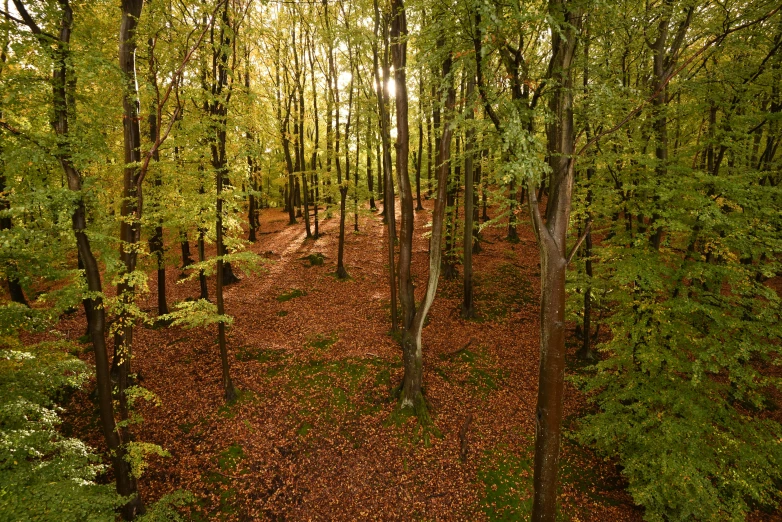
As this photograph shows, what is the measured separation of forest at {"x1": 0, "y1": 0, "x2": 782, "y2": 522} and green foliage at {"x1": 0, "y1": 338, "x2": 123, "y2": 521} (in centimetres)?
4

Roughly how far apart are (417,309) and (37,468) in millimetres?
7669

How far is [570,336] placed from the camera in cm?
1405

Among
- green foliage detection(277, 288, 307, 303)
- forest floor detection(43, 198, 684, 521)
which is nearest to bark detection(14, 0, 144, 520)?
forest floor detection(43, 198, 684, 521)

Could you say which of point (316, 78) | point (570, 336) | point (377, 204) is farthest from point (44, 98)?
point (377, 204)

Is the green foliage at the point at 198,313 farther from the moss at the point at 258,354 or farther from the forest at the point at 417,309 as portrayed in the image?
the moss at the point at 258,354

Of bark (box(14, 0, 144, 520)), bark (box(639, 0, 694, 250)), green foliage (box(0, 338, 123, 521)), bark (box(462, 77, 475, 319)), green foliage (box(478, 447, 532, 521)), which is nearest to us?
green foliage (box(0, 338, 123, 521))

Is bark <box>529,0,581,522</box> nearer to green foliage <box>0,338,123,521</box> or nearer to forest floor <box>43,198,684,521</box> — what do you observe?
forest floor <box>43,198,684,521</box>

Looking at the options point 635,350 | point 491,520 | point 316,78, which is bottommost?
point 491,520

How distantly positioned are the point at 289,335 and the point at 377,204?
22845 mm

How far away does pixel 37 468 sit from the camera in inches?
193

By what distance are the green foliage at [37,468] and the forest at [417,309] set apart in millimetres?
37

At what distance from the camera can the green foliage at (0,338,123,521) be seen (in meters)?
4.46

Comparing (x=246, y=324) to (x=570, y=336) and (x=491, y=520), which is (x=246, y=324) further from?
(x=570, y=336)

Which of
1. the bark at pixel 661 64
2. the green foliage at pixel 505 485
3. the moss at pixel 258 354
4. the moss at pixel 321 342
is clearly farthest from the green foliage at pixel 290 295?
the bark at pixel 661 64
